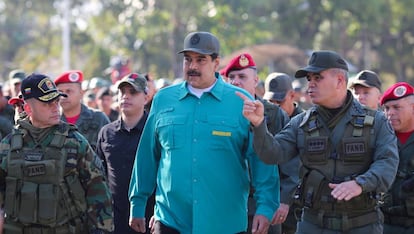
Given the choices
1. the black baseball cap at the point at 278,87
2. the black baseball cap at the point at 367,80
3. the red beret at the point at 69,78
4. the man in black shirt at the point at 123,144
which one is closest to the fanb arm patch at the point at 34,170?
the man in black shirt at the point at 123,144

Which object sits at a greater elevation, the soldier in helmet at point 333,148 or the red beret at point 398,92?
the red beret at point 398,92

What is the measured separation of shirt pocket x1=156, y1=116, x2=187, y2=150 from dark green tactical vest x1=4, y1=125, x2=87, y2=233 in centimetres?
73

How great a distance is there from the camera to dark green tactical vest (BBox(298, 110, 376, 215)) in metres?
6.55

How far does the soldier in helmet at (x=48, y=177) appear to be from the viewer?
662cm

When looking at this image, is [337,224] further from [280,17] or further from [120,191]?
[280,17]

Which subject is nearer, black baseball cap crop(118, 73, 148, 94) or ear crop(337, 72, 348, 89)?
ear crop(337, 72, 348, 89)

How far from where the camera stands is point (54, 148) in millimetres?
6648

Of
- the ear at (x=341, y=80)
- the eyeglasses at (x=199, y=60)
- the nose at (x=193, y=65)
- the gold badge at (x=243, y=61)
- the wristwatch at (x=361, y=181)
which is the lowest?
the wristwatch at (x=361, y=181)

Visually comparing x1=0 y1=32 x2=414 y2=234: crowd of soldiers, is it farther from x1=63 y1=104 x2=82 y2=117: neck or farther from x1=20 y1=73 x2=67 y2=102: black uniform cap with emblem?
x1=63 y1=104 x2=82 y2=117: neck

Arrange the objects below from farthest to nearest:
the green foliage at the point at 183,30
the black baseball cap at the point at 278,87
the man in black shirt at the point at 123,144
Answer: the green foliage at the point at 183,30
the black baseball cap at the point at 278,87
the man in black shirt at the point at 123,144

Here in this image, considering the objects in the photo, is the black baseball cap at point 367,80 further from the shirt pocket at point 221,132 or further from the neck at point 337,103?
the shirt pocket at point 221,132

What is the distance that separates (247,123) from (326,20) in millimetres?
40787

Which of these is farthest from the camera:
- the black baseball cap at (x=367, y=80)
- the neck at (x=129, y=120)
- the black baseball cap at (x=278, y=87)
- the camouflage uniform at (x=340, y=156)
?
the black baseball cap at (x=278, y=87)

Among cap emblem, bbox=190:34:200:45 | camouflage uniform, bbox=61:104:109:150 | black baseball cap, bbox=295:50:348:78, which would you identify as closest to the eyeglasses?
cap emblem, bbox=190:34:200:45
